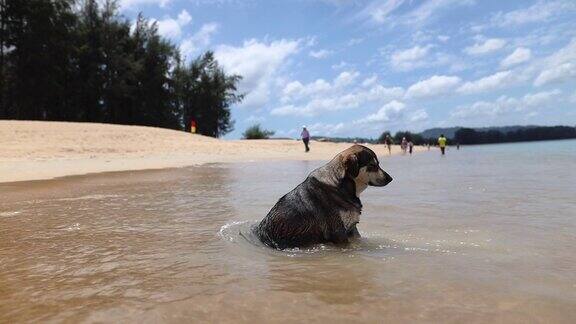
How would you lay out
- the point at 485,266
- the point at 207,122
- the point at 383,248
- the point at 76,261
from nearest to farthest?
the point at 485,266 → the point at 76,261 → the point at 383,248 → the point at 207,122

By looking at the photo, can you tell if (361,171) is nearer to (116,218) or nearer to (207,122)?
(116,218)

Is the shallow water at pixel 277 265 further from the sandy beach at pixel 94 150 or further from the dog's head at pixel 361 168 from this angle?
the sandy beach at pixel 94 150

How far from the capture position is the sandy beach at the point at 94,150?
17016mm

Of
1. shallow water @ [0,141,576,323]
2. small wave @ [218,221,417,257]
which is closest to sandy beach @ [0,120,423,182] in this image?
shallow water @ [0,141,576,323]

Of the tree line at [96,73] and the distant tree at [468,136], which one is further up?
the tree line at [96,73]

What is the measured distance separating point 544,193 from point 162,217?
24.8ft

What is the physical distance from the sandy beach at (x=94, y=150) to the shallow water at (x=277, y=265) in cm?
794

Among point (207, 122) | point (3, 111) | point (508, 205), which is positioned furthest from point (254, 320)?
point (207, 122)

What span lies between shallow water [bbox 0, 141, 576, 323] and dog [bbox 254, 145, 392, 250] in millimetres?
234

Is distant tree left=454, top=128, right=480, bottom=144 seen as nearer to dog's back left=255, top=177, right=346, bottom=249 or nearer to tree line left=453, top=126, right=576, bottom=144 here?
tree line left=453, top=126, right=576, bottom=144

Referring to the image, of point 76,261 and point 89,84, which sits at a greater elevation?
point 89,84

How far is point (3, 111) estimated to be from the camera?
137 feet

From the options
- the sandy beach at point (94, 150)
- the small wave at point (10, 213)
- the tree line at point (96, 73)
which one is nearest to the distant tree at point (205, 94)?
the tree line at point (96, 73)

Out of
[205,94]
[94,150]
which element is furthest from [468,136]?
[94,150]
